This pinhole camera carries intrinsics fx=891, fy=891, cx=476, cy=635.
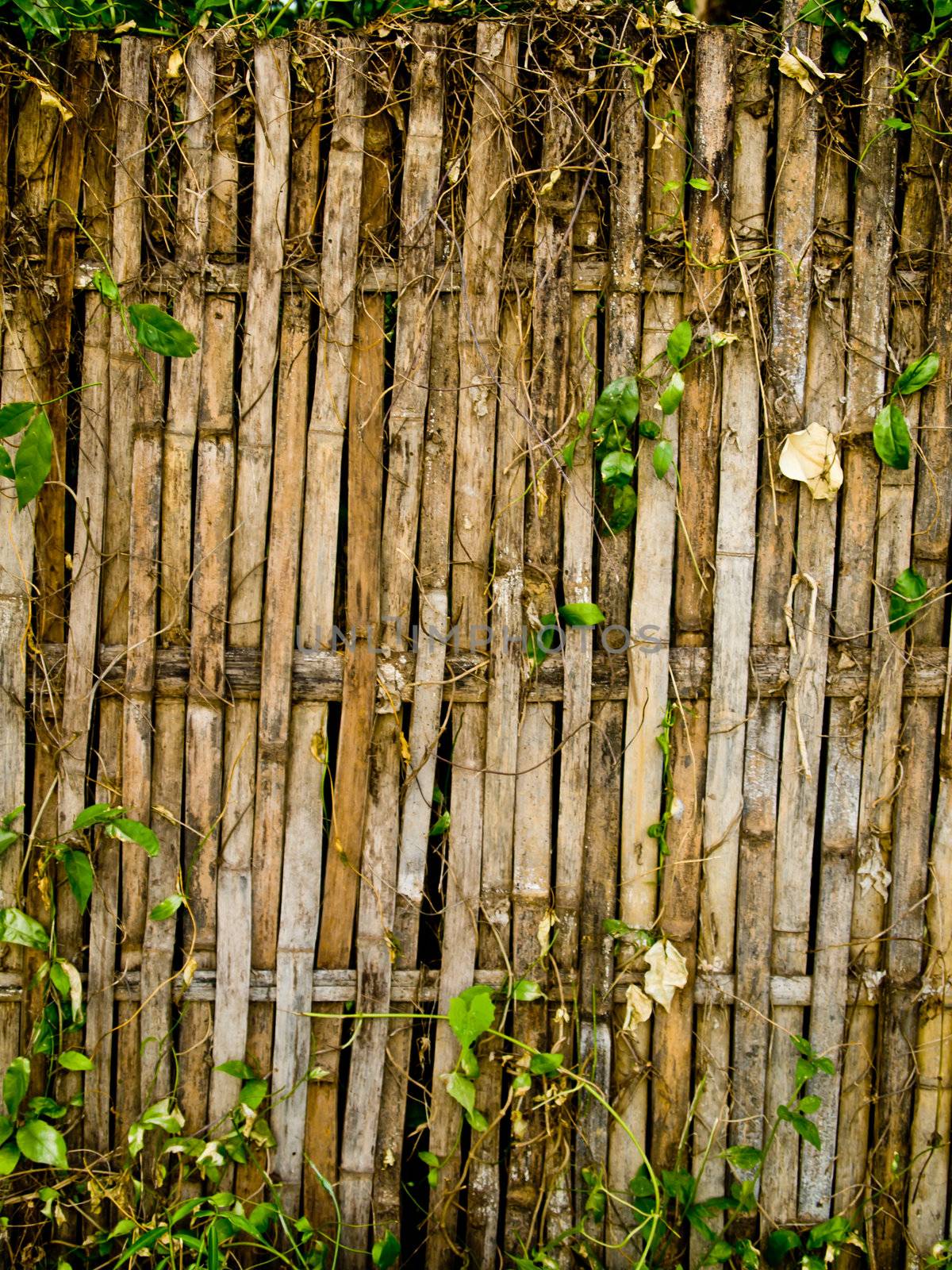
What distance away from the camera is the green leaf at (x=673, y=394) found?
2.19 metres

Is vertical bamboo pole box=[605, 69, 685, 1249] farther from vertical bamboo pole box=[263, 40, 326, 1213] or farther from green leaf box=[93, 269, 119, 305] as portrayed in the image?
green leaf box=[93, 269, 119, 305]

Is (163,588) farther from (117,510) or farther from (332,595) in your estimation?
(332,595)

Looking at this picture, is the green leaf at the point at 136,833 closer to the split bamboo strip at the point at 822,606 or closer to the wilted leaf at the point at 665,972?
the wilted leaf at the point at 665,972

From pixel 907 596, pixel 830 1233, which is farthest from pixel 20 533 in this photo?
pixel 830 1233

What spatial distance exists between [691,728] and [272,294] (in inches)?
60.6

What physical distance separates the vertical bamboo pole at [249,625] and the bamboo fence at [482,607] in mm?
11

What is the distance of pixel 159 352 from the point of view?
2119 millimetres

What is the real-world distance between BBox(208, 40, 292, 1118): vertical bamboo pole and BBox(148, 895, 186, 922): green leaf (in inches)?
2.7

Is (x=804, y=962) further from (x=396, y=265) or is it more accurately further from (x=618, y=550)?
(x=396, y=265)

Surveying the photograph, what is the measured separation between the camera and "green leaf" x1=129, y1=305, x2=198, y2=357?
2.10 metres

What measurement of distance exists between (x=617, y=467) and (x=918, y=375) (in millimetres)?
792

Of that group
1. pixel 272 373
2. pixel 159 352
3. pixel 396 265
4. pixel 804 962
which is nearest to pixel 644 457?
pixel 396 265

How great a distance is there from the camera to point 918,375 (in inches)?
88.0

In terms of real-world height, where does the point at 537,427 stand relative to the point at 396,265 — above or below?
below
